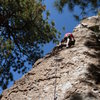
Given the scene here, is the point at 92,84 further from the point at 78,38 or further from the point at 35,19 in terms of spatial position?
the point at 35,19

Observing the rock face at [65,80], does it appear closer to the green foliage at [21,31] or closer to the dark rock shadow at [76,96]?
the dark rock shadow at [76,96]

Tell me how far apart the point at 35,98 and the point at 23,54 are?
758 cm

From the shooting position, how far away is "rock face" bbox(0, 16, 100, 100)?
3.88m

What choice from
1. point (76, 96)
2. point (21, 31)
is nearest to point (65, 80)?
point (76, 96)

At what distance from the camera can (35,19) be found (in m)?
10.8

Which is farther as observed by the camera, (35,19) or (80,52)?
(35,19)

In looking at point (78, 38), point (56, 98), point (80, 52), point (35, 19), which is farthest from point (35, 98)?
point (35, 19)

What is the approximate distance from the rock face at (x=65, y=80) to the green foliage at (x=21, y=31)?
5113mm

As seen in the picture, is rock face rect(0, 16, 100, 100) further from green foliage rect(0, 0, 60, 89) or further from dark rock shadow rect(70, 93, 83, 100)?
green foliage rect(0, 0, 60, 89)

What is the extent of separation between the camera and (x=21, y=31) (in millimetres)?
11109

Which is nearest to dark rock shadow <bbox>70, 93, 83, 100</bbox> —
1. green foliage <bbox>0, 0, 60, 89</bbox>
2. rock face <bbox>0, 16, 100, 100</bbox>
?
rock face <bbox>0, 16, 100, 100</bbox>

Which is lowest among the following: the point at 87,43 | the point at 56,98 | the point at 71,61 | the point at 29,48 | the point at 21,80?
the point at 56,98

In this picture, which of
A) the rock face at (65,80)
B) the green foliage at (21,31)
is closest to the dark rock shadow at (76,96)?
the rock face at (65,80)

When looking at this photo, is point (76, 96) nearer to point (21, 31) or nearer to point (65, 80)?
point (65, 80)
